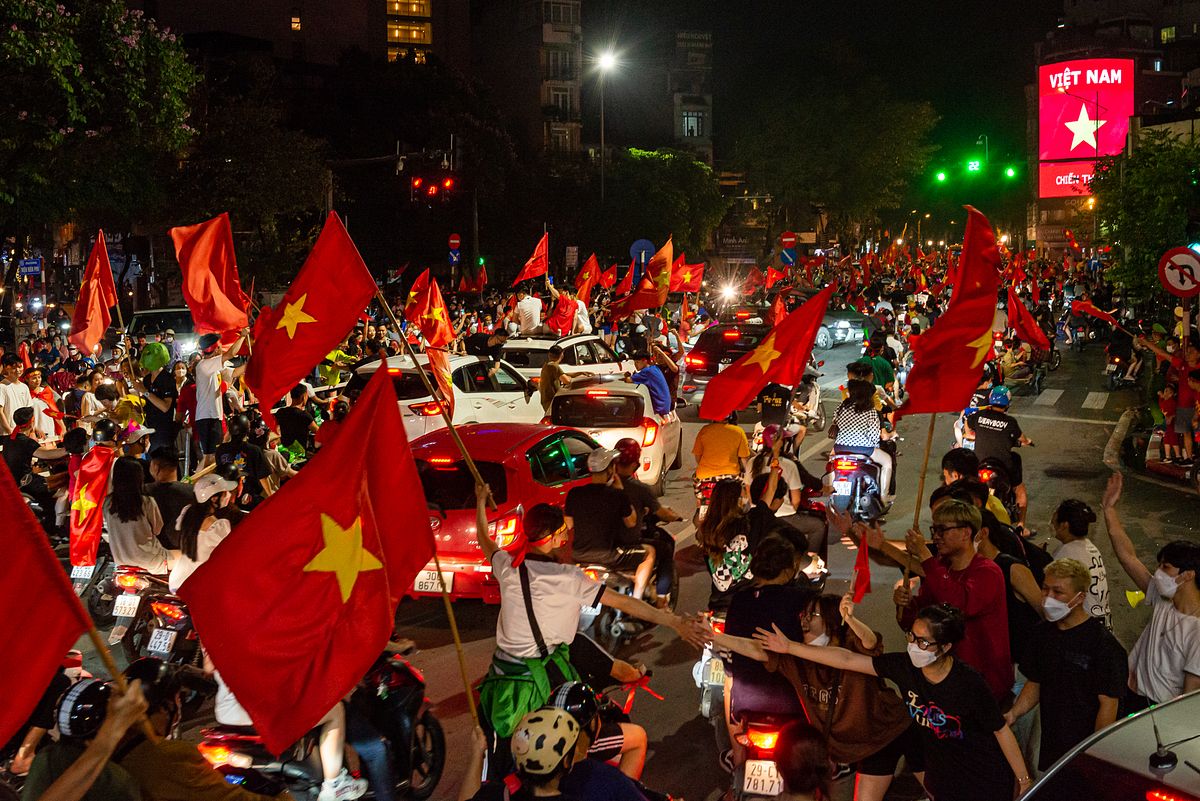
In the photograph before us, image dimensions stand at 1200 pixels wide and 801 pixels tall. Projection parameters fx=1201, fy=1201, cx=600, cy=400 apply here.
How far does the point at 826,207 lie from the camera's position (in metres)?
71.9

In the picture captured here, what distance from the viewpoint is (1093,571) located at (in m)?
6.28

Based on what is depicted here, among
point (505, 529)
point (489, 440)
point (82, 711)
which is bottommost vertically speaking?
point (505, 529)

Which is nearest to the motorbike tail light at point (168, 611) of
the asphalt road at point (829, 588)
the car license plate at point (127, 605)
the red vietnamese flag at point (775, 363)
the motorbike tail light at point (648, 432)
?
the car license plate at point (127, 605)

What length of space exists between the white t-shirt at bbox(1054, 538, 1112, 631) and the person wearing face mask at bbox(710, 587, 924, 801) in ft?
4.69

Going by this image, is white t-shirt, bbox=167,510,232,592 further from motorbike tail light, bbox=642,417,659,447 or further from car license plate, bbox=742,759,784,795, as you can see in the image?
motorbike tail light, bbox=642,417,659,447

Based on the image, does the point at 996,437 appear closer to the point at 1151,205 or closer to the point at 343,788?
the point at 343,788

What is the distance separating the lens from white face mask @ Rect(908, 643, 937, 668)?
15.9 ft

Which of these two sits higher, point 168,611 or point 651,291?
point 651,291

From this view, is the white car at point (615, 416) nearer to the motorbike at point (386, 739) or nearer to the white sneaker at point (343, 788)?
the motorbike at point (386, 739)

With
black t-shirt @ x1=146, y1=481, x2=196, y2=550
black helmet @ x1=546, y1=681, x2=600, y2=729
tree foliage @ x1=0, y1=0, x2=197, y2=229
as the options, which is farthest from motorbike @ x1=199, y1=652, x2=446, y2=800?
tree foliage @ x1=0, y1=0, x2=197, y2=229

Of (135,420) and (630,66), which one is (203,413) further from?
(630,66)

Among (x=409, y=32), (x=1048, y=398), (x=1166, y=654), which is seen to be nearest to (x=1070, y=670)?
(x=1166, y=654)

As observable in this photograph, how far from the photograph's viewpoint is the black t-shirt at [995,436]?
34.0 feet

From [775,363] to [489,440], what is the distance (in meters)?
2.46
